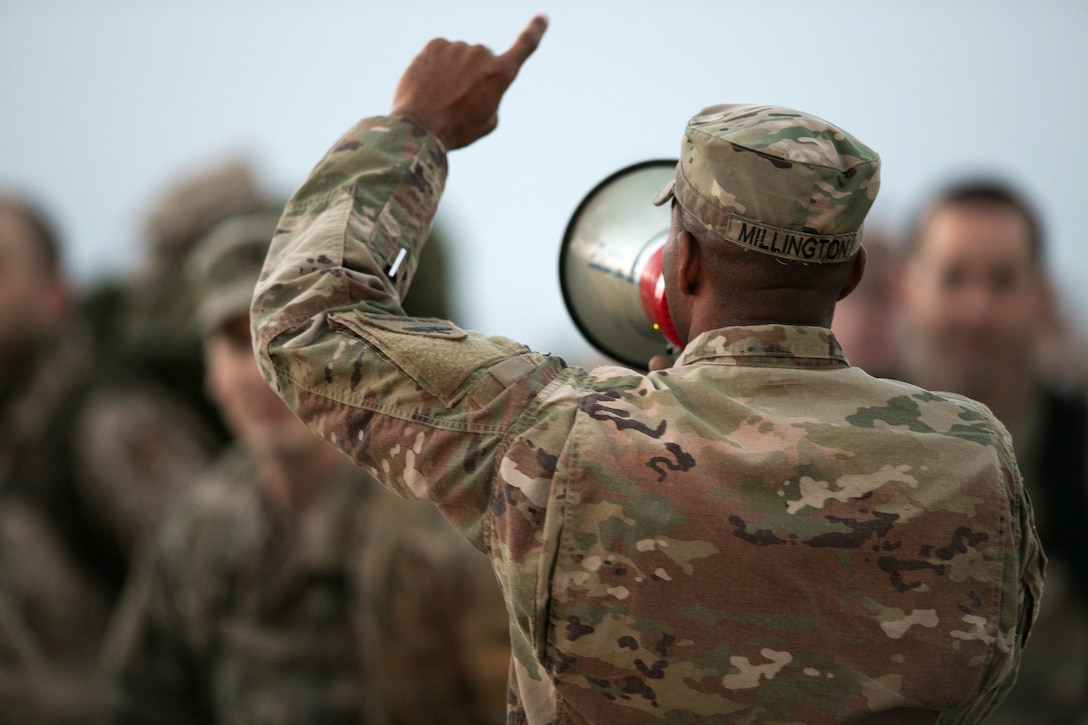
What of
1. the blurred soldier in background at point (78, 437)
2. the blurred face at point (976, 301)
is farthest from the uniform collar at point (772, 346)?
the blurred soldier in background at point (78, 437)

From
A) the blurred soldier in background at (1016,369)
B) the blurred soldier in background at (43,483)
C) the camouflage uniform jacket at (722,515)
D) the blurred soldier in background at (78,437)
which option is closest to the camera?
the camouflage uniform jacket at (722,515)

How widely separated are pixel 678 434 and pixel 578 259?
0.73 m

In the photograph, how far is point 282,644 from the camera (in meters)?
6.05

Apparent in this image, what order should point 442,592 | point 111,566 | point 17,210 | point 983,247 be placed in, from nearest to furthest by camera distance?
point 442,592, point 983,247, point 111,566, point 17,210

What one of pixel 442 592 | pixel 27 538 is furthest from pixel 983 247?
pixel 27 538

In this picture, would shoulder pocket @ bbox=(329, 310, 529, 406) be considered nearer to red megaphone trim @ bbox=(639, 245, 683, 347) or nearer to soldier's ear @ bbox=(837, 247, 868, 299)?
red megaphone trim @ bbox=(639, 245, 683, 347)

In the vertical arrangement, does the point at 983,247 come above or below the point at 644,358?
below

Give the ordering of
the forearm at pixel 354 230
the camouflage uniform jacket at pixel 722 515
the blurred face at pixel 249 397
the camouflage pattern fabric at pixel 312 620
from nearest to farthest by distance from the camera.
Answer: the camouflage uniform jacket at pixel 722 515 < the forearm at pixel 354 230 < the camouflage pattern fabric at pixel 312 620 < the blurred face at pixel 249 397

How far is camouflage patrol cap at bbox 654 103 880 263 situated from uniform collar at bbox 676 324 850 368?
0.43ft

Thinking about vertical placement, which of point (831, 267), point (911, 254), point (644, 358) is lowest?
point (911, 254)

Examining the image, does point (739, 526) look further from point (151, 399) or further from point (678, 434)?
point (151, 399)

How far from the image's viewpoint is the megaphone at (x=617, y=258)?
2822 millimetres

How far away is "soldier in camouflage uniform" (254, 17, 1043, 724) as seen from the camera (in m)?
2.26

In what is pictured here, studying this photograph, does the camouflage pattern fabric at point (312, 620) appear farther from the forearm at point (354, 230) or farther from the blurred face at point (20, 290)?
the forearm at point (354, 230)
